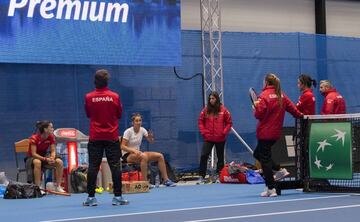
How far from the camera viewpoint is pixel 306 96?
1100 centimetres

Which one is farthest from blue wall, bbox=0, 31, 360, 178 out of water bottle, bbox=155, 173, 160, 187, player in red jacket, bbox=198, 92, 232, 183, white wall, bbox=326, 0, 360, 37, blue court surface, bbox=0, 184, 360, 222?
blue court surface, bbox=0, 184, 360, 222

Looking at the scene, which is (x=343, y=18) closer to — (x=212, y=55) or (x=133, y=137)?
(x=212, y=55)

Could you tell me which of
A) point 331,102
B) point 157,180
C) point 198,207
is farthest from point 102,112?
point 331,102

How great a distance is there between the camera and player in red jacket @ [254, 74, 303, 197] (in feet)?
32.2

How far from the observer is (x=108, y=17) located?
1408 cm

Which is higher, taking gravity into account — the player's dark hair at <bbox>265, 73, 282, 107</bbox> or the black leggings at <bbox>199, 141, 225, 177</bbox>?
the player's dark hair at <bbox>265, 73, 282, 107</bbox>

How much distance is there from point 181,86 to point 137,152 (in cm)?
285

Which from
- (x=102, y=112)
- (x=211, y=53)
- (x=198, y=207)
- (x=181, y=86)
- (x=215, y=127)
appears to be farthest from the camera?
(x=181, y=86)

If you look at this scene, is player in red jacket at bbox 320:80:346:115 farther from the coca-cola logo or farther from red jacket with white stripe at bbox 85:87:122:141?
red jacket with white stripe at bbox 85:87:122:141

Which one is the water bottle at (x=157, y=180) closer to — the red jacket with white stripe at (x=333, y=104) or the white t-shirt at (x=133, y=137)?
the white t-shirt at (x=133, y=137)

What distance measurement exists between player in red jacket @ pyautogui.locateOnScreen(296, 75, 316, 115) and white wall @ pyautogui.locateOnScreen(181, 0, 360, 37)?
6.18 metres

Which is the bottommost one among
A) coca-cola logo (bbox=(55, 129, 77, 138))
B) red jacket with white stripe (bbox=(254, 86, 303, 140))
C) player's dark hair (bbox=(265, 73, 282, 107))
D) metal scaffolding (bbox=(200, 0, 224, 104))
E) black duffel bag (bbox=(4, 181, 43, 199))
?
black duffel bag (bbox=(4, 181, 43, 199))

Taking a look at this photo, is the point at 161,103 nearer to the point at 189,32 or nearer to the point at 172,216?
the point at 189,32

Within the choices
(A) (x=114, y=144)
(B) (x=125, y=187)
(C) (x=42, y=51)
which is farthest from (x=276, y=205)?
(C) (x=42, y=51)
